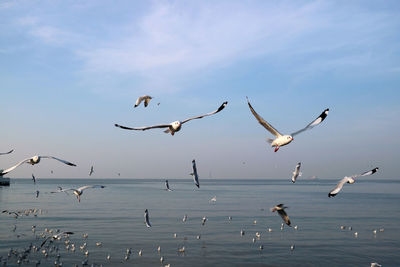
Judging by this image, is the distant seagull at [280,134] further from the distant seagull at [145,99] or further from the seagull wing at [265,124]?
the distant seagull at [145,99]

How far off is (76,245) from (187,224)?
14860 mm

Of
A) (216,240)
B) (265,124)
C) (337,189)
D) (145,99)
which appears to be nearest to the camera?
(337,189)

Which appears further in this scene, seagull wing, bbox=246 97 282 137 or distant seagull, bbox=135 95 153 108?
distant seagull, bbox=135 95 153 108

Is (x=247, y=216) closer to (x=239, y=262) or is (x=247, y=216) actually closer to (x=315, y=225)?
(x=315, y=225)

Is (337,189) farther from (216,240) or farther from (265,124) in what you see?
(216,240)

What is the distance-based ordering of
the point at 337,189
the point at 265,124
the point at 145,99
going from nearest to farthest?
the point at 337,189 → the point at 265,124 → the point at 145,99

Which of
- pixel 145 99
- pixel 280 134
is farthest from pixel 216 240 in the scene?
pixel 280 134

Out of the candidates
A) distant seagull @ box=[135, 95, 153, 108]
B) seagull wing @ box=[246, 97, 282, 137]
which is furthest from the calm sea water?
seagull wing @ box=[246, 97, 282, 137]

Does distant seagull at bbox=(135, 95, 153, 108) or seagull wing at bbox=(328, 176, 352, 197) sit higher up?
distant seagull at bbox=(135, 95, 153, 108)

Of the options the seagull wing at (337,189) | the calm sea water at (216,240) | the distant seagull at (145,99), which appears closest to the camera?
the seagull wing at (337,189)

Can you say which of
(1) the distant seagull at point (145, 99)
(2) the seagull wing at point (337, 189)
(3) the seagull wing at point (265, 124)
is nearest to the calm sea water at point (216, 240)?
(1) the distant seagull at point (145, 99)

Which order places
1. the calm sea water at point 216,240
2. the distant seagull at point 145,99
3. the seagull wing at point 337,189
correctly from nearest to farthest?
1. the seagull wing at point 337,189
2. the distant seagull at point 145,99
3. the calm sea water at point 216,240

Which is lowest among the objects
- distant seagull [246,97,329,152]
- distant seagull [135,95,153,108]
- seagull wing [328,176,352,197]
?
seagull wing [328,176,352,197]

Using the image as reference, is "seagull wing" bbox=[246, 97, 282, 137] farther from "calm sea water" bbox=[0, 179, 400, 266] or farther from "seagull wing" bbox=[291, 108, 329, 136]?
"calm sea water" bbox=[0, 179, 400, 266]
